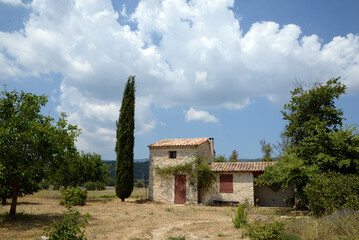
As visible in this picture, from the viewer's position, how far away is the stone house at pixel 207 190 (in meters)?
21.3

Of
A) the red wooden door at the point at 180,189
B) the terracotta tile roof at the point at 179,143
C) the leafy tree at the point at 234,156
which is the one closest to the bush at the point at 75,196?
the terracotta tile roof at the point at 179,143

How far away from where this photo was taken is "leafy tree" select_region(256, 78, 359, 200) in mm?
13258

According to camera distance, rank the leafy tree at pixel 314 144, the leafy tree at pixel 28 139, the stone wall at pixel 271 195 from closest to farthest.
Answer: the leafy tree at pixel 28 139, the leafy tree at pixel 314 144, the stone wall at pixel 271 195

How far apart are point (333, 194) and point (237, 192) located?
10.5 meters

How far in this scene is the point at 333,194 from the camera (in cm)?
1134

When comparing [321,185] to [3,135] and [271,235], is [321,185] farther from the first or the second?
[3,135]

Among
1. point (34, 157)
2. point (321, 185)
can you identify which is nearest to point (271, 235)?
point (321, 185)

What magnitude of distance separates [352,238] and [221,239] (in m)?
3.86

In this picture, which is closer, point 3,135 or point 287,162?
point 3,135

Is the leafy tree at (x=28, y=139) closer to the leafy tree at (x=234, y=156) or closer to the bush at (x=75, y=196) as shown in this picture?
the bush at (x=75, y=196)

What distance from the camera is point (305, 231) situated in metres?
8.06

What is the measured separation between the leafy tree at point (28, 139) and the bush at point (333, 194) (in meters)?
11.6

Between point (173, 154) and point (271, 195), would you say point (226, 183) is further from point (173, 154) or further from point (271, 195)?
point (173, 154)

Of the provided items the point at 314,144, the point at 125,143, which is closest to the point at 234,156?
the point at 125,143
